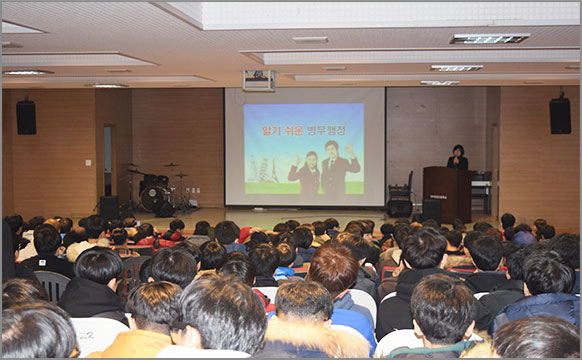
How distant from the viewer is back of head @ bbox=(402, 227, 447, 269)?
11.4 ft

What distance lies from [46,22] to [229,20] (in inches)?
49.7

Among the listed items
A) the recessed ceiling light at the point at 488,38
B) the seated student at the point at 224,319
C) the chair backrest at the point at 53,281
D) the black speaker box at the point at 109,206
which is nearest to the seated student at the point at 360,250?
the recessed ceiling light at the point at 488,38

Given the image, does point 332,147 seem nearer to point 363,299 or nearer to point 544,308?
point 363,299

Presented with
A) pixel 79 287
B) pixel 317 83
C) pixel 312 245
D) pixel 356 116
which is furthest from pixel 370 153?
pixel 79 287

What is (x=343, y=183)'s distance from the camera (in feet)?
42.7

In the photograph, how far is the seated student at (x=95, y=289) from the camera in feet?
10.1

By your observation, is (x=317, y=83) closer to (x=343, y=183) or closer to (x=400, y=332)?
(x=343, y=183)

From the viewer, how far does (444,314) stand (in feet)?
7.09

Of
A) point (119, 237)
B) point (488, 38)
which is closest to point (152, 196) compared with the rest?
point (119, 237)

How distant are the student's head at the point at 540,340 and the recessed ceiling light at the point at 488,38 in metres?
3.54

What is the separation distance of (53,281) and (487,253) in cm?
292

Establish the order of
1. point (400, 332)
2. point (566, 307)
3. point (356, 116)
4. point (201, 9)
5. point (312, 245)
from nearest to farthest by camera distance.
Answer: point (400, 332), point (566, 307), point (201, 9), point (312, 245), point (356, 116)

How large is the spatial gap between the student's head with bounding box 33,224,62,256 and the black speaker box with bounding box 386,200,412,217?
26.4ft

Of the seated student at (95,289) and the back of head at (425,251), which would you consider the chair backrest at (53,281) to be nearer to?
the seated student at (95,289)
